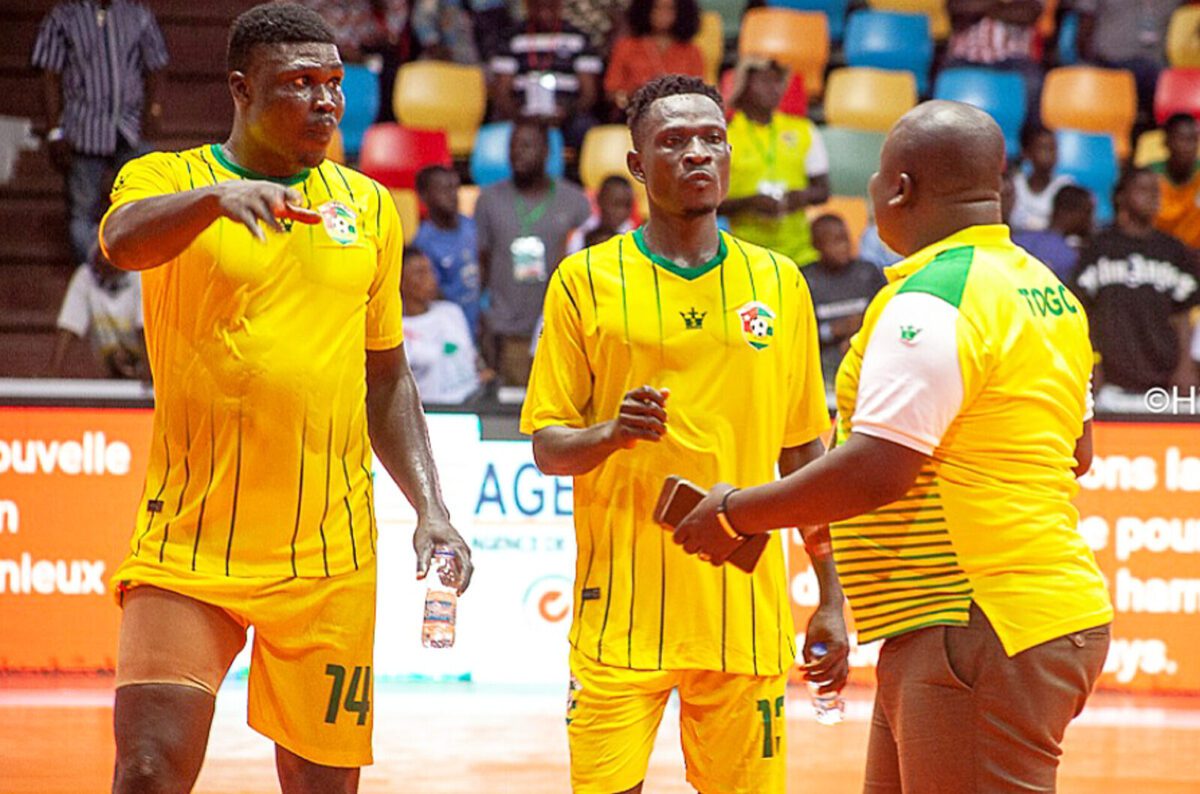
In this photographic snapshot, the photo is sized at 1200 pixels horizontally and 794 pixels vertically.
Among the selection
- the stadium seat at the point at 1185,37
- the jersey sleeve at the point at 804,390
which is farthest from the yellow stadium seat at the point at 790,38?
the jersey sleeve at the point at 804,390

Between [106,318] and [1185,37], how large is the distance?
883cm

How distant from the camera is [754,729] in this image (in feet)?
13.7

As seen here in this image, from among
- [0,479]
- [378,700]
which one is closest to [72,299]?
[0,479]

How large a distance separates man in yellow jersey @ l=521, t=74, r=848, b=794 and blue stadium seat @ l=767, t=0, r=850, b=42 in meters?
9.83

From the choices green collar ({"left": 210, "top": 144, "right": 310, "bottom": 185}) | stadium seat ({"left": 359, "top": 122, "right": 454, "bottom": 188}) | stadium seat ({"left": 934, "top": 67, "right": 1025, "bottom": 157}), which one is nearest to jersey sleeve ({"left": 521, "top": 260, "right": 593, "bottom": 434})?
green collar ({"left": 210, "top": 144, "right": 310, "bottom": 185})

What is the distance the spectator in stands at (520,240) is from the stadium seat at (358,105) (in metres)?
2.09

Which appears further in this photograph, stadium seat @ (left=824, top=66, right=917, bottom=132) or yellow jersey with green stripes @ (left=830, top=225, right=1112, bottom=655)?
stadium seat @ (left=824, top=66, right=917, bottom=132)

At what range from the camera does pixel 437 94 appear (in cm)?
1292

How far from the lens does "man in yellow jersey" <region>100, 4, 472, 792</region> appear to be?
13.2 ft

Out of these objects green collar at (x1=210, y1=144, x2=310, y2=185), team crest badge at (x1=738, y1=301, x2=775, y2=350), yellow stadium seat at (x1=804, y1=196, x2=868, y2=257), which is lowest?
yellow stadium seat at (x1=804, y1=196, x2=868, y2=257)

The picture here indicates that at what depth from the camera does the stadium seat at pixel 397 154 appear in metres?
12.5

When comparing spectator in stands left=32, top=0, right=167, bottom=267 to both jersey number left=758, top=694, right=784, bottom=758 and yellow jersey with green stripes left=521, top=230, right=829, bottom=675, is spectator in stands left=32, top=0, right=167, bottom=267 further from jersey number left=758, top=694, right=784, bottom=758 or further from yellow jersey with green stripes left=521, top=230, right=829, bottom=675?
jersey number left=758, top=694, right=784, bottom=758

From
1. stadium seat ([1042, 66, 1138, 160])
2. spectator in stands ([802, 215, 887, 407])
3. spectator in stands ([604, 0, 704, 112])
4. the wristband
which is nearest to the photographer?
the wristband

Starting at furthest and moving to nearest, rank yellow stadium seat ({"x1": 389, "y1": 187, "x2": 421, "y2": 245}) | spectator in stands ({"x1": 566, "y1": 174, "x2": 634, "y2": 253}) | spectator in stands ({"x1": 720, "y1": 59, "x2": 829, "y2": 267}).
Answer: yellow stadium seat ({"x1": 389, "y1": 187, "x2": 421, "y2": 245}) < spectator in stands ({"x1": 566, "y1": 174, "x2": 634, "y2": 253}) < spectator in stands ({"x1": 720, "y1": 59, "x2": 829, "y2": 267})
